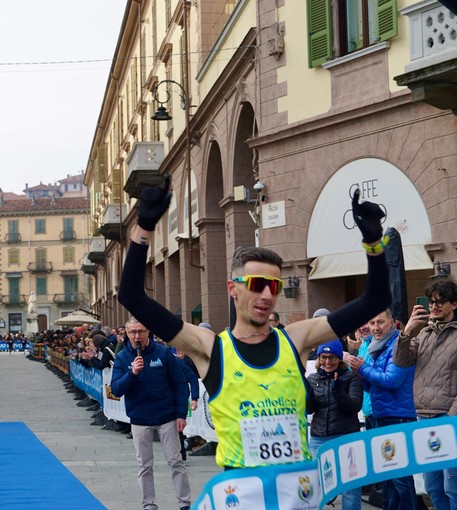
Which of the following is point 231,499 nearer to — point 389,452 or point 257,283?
point 257,283

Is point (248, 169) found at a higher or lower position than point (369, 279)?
higher

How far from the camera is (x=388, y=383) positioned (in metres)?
8.30

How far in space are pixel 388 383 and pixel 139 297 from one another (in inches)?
171

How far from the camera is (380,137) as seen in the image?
17234 millimetres

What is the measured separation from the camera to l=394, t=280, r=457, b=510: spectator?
7785 millimetres

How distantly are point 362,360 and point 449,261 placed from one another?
286 inches

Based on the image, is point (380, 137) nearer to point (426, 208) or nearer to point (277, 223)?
point (426, 208)

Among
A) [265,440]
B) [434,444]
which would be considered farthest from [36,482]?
[265,440]

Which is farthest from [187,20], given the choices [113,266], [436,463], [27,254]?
[27,254]

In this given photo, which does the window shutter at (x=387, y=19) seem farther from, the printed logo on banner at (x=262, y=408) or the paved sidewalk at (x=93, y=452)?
the printed logo on banner at (x=262, y=408)

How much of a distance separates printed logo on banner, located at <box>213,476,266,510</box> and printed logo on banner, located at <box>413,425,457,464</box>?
1.54 metres

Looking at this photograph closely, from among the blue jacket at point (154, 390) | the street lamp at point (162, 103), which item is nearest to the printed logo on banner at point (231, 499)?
the blue jacket at point (154, 390)

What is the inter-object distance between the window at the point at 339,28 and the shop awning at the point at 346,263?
341cm

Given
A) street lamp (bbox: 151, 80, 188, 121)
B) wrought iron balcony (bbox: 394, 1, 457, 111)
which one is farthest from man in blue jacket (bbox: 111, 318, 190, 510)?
street lamp (bbox: 151, 80, 188, 121)
